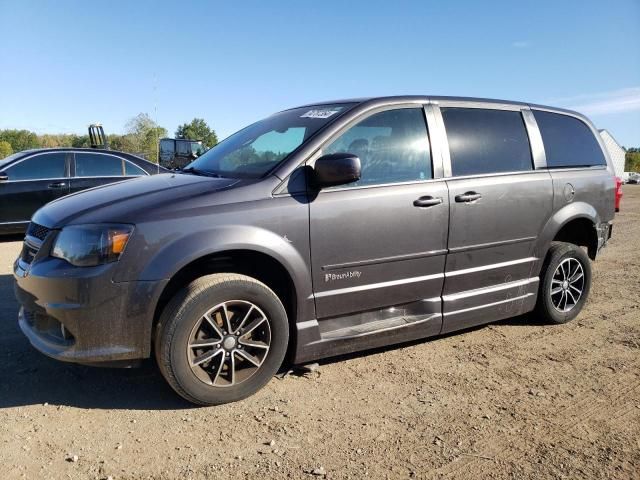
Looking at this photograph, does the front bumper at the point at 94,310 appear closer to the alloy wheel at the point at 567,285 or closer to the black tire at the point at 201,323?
the black tire at the point at 201,323

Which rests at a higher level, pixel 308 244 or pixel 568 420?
pixel 308 244

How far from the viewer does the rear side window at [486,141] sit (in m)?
3.95

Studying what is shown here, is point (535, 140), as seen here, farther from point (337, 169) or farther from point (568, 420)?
point (568, 420)

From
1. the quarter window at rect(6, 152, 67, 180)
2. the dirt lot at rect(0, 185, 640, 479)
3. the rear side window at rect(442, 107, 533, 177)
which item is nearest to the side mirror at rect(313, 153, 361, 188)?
the rear side window at rect(442, 107, 533, 177)

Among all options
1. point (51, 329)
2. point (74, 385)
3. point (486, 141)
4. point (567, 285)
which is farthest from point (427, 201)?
point (74, 385)

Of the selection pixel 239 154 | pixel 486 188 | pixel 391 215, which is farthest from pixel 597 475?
pixel 239 154

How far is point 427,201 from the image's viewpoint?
364 centimetres

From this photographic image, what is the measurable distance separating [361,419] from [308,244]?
1.09 meters

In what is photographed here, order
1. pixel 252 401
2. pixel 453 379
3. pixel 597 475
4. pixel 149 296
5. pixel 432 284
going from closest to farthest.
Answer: pixel 597 475
pixel 149 296
pixel 252 401
pixel 453 379
pixel 432 284

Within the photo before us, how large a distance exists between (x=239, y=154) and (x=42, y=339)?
1.86m

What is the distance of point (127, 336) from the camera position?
9.43ft

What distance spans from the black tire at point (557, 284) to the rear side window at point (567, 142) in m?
0.76

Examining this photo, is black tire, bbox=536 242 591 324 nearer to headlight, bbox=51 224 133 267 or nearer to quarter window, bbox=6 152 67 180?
headlight, bbox=51 224 133 267

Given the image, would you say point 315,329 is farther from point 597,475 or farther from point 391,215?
point 597,475
